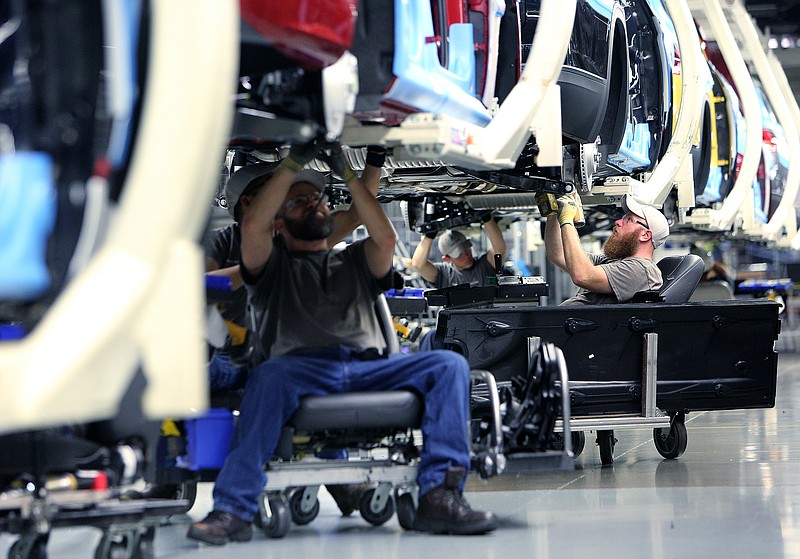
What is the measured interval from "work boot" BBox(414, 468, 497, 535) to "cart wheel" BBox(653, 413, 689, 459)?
8.86 feet

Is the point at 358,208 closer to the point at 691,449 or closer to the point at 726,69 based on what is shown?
the point at 691,449

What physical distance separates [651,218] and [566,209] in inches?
27.4

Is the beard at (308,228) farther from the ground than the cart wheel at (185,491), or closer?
farther from the ground

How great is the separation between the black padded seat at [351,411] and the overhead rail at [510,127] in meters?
0.85

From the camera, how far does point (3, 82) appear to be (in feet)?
8.39

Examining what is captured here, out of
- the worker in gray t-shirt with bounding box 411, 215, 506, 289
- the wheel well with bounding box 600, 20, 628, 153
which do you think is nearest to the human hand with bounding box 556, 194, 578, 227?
the wheel well with bounding box 600, 20, 628, 153

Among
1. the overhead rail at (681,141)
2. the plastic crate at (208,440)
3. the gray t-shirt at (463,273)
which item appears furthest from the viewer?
the gray t-shirt at (463,273)

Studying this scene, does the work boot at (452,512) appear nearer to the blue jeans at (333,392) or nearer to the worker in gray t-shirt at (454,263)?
the blue jeans at (333,392)

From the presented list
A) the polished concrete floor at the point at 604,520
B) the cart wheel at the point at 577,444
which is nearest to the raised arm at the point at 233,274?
the polished concrete floor at the point at 604,520

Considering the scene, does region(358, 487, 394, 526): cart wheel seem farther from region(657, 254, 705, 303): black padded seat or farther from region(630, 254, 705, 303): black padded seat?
region(657, 254, 705, 303): black padded seat

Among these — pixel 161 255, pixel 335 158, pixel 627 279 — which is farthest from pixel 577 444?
pixel 161 255

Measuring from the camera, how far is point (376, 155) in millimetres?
4500

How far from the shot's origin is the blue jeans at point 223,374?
4.73m

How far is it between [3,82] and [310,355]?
2.16 m
